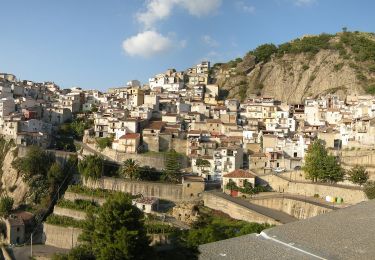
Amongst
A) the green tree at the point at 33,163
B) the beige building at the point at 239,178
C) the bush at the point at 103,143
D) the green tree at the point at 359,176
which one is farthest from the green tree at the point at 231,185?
the green tree at the point at 33,163

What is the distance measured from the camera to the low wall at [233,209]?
24.2 metres

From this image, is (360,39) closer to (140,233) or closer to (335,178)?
(335,178)

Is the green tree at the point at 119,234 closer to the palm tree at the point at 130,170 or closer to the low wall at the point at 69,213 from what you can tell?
the low wall at the point at 69,213

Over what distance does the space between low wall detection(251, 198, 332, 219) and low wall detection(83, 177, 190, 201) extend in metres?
4.27

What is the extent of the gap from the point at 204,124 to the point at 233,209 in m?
12.8

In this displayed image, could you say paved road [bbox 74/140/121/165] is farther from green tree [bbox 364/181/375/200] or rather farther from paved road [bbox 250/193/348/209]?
green tree [bbox 364/181/375/200]

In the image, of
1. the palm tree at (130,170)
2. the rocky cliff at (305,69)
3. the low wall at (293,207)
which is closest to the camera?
the low wall at (293,207)

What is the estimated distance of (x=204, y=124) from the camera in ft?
124

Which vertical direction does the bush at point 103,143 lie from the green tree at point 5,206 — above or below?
above

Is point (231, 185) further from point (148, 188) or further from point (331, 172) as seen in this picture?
point (331, 172)

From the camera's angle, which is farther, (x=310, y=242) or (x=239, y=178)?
(x=239, y=178)

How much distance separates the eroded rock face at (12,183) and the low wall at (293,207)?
589 inches

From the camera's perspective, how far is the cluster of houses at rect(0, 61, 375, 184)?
104ft

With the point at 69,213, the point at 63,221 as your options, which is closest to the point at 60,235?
the point at 63,221
